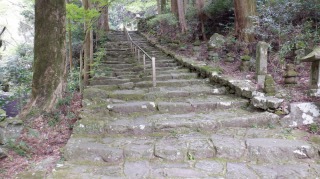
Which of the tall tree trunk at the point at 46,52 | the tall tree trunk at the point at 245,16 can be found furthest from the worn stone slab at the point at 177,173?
the tall tree trunk at the point at 245,16

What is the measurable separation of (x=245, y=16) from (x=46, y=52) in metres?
5.70

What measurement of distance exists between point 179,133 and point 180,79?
10.9 feet

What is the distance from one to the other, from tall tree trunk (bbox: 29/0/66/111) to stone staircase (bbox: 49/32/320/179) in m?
0.78

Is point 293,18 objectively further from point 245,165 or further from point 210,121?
point 245,165

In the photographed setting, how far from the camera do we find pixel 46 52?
5082mm

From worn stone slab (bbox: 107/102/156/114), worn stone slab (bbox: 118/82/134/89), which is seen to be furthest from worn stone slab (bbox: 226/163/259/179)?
worn stone slab (bbox: 118/82/134/89)

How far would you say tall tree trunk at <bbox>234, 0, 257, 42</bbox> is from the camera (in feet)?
26.0

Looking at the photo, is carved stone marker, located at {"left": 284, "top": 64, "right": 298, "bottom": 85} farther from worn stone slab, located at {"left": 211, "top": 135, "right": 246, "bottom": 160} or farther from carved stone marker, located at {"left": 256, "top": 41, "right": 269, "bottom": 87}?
worn stone slab, located at {"left": 211, "top": 135, "right": 246, "bottom": 160}

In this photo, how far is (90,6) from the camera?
739cm

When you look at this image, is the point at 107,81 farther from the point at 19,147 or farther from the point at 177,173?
the point at 177,173

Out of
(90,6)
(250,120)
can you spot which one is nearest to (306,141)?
(250,120)

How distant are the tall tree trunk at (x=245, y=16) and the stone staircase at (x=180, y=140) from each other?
2813mm

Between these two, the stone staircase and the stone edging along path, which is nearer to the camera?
the stone staircase

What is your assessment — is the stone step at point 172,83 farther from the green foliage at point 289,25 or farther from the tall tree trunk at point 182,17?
the tall tree trunk at point 182,17
